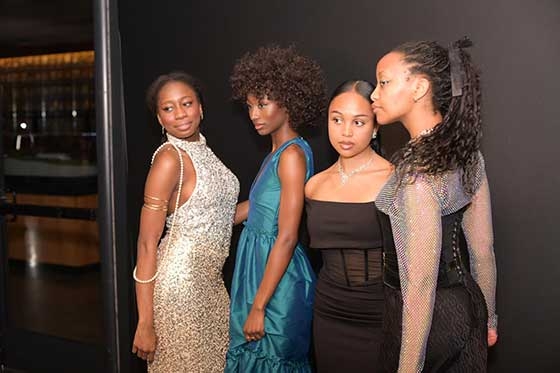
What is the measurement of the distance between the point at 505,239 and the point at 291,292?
2.78 ft

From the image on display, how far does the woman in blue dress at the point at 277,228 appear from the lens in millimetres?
2207

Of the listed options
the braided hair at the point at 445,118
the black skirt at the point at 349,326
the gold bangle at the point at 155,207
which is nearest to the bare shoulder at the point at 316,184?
the black skirt at the point at 349,326

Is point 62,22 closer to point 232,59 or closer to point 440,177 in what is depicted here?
point 232,59

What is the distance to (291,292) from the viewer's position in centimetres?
229

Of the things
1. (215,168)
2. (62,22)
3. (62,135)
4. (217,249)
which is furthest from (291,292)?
(62,135)

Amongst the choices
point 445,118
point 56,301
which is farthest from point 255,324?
point 56,301

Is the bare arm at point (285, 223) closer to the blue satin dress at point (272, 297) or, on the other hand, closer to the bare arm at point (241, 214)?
the blue satin dress at point (272, 297)

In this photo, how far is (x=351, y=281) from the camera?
6.83ft

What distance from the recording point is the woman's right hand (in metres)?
2.39

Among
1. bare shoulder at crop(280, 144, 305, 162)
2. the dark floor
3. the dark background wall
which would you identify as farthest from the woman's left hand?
the dark floor

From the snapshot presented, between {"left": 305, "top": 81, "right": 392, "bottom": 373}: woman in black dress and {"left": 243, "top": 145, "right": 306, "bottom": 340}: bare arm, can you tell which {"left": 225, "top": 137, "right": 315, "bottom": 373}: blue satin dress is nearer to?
{"left": 243, "top": 145, "right": 306, "bottom": 340}: bare arm

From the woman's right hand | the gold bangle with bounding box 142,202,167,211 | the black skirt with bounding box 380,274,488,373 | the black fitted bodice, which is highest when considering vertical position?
the gold bangle with bounding box 142,202,167,211

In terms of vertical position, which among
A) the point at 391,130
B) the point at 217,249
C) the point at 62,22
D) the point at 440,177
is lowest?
the point at 217,249

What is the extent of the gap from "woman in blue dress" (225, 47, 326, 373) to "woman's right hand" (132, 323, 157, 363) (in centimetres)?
32
